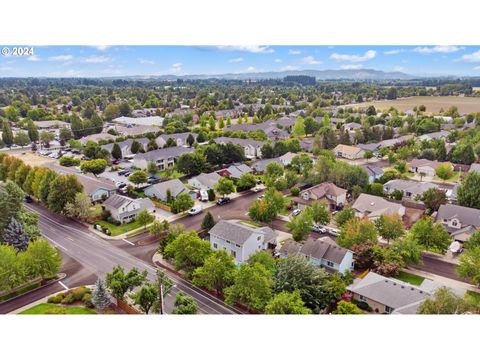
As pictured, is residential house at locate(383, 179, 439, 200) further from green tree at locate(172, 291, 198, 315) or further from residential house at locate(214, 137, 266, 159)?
green tree at locate(172, 291, 198, 315)

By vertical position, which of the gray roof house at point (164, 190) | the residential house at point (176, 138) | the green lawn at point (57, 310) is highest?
the residential house at point (176, 138)

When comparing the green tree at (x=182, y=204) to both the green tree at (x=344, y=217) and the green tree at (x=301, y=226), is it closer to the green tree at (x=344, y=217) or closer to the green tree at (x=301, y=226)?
the green tree at (x=301, y=226)

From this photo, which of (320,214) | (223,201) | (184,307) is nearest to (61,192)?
(223,201)

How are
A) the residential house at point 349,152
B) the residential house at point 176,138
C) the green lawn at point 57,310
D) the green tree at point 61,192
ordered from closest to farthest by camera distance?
the green lawn at point 57,310
the green tree at point 61,192
the residential house at point 349,152
the residential house at point 176,138

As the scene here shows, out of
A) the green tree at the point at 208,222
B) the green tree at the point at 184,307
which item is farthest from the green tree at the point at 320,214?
the green tree at the point at 184,307

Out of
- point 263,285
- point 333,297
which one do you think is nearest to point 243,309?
→ point 263,285

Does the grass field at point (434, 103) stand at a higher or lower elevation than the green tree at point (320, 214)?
higher
